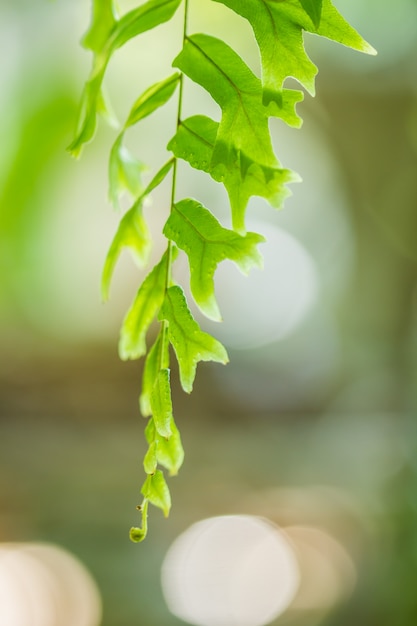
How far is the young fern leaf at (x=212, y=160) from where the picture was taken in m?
0.31

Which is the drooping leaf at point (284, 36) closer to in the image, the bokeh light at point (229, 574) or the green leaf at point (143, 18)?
the green leaf at point (143, 18)

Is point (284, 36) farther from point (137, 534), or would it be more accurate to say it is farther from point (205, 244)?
point (137, 534)

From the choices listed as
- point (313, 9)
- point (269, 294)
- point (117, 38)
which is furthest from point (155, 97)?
point (269, 294)

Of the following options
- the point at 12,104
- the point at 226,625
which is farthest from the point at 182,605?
the point at 12,104

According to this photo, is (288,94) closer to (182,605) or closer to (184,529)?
(182,605)

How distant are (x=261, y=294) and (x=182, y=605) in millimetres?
1698

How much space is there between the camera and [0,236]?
292 cm

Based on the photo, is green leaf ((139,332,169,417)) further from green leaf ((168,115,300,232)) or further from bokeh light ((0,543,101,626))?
bokeh light ((0,543,101,626))

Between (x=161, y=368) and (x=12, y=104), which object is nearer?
(x=161, y=368)

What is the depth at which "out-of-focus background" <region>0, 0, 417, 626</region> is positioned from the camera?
102 inches

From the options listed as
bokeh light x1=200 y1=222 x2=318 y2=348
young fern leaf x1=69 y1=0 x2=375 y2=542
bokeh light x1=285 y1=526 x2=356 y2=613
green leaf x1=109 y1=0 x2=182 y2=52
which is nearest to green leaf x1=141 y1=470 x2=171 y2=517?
young fern leaf x1=69 y1=0 x2=375 y2=542

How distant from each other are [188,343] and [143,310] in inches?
2.8

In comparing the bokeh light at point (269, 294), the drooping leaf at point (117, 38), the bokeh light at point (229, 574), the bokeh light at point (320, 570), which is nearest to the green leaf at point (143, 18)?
the drooping leaf at point (117, 38)

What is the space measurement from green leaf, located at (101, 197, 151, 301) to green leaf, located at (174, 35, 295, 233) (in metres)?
0.11
